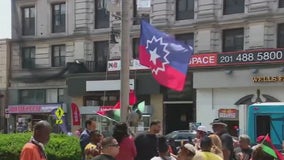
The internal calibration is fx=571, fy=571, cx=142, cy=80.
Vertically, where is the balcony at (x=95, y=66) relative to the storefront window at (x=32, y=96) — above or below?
above

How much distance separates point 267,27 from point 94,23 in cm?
1370

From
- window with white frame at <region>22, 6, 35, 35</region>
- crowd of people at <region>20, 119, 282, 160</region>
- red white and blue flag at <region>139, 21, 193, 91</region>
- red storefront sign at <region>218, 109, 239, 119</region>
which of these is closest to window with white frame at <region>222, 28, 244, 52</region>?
red storefront sign at <region>218, 109, 239, 119</region>

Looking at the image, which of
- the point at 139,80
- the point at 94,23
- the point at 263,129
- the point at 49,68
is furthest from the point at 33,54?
the point at 263,129

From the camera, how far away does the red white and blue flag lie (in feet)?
40.6

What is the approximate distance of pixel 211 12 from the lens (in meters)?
35.5

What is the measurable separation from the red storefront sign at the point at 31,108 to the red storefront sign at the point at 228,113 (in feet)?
45.4

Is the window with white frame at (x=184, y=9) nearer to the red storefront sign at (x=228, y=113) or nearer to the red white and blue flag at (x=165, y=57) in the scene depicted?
the red storefront sign at (x=228, y=113)

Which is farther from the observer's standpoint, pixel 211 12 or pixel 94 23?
pixel 94 23

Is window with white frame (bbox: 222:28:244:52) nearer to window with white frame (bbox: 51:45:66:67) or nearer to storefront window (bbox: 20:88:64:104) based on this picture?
window with white frame (bbox: 51:45:66:67)

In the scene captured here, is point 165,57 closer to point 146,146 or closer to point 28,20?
point 146,146

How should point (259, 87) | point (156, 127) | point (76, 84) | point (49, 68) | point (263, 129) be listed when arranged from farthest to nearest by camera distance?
point (49, 68), point (76, 84), point (259, 87), point (263, 129), point (156, 127)

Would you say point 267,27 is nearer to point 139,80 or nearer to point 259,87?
point 259,87

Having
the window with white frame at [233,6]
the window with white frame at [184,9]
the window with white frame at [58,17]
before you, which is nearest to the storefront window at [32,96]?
the window with white frame at [58,17]

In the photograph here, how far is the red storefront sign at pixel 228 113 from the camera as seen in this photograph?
3207 cm
